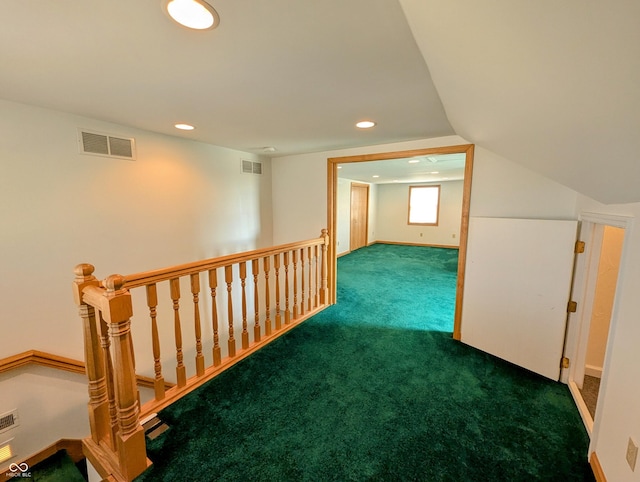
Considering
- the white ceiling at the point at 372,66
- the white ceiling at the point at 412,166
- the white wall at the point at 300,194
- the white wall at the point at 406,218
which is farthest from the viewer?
the white wall at the point at 406,218

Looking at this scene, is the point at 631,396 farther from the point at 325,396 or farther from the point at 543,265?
the point at 325,396

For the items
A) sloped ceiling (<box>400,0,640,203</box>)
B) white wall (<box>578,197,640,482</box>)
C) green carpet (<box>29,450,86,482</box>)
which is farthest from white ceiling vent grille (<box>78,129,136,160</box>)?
white wall (<box>578,197,640,482</box>)

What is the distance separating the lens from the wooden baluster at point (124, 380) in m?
1.23

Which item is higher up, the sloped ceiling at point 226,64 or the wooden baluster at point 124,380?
the sloped ceiling at point 226,64

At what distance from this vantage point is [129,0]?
3.08 feet

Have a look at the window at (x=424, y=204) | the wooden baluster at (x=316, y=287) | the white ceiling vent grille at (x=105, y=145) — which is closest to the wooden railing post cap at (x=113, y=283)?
the white ceiling vent grille at (x=105, y=145)

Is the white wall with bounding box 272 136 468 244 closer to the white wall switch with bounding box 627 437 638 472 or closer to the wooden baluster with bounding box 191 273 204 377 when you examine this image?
the wooden baluster with bounding box 191 273 204 377

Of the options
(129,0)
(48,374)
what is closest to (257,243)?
(48,374)

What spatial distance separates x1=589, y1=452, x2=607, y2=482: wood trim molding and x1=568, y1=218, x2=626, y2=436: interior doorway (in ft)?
0.98

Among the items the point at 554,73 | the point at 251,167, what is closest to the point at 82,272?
the point at 554,73

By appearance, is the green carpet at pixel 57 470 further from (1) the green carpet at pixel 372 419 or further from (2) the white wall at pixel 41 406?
(1) the green carpet at pixel 372 419

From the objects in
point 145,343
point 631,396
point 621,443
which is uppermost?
point 631,396

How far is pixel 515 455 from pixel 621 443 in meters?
0.47

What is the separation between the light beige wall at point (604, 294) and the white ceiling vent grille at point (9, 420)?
170 inches
